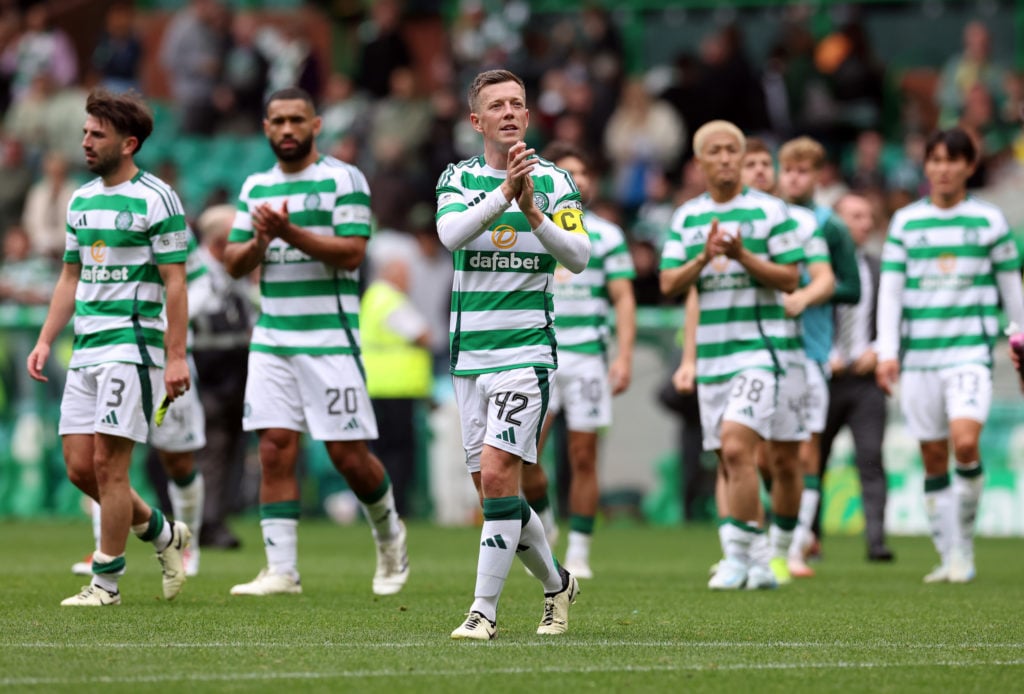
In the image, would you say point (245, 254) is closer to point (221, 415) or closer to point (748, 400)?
point (748, 400)

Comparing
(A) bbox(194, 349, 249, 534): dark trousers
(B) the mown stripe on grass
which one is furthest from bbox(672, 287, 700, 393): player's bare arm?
(A) bbox(194, 349, 249, 534): dark trousers

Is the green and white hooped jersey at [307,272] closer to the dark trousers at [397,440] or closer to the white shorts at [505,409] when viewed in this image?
the white shorts at [505,409]

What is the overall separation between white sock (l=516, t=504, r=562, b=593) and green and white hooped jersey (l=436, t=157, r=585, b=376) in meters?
0.68

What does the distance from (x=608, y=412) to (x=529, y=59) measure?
36.7ft

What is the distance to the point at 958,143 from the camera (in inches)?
448

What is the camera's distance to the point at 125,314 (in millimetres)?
9141

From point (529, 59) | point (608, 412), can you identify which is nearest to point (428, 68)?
point (529, 59)

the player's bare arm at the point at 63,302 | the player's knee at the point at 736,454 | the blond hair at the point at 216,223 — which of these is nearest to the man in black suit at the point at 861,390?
the player's knee at the point at 736,454

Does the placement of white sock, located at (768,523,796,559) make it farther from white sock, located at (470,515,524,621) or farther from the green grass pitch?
white sock, located at (470,515,524,621)

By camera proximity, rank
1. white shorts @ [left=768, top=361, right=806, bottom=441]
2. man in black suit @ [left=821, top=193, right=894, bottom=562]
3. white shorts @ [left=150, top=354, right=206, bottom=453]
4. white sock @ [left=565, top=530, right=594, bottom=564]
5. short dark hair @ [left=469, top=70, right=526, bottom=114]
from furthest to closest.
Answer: man in black suit @ [left=821, top=193, right=894, bottom=562] → white sock @ [left=565, top=530, right=594, bottom=564] → white shorts @ [left=150, top=354, right=206, bottom=453] → white shorts @ [left=768, top=361, right=806, bottom=441] → short dark hair @ [left=469, top=70, right=526, bottom=114]

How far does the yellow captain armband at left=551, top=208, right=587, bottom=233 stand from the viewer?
7844 millimetres

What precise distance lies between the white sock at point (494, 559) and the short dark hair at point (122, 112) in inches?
116

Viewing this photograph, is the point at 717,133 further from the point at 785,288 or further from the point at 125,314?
the point at 125,314

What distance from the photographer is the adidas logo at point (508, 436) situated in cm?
771
